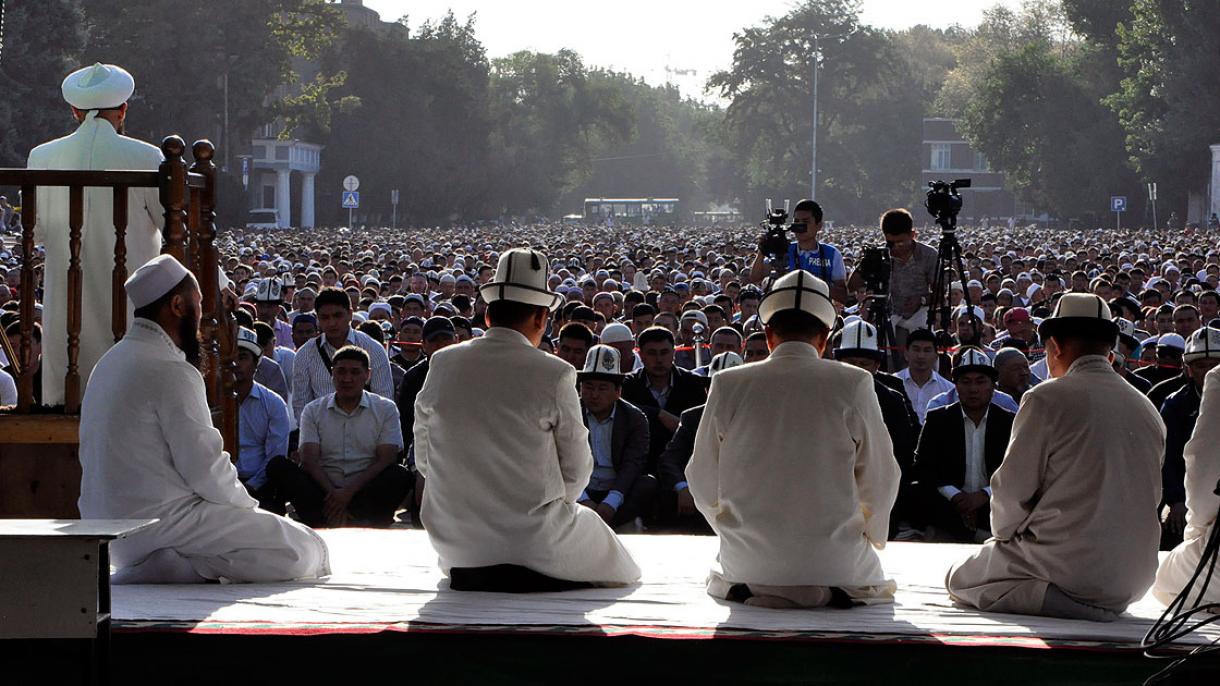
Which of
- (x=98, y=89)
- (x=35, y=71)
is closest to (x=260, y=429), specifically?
(x=98, y=89)

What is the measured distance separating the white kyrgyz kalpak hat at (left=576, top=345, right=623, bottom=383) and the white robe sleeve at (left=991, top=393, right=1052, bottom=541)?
392cm

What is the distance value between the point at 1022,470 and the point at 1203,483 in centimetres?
64

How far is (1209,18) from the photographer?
5906 cm

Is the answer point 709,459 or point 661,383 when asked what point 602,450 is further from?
point 709,459

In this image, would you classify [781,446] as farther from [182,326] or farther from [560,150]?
[560,150]

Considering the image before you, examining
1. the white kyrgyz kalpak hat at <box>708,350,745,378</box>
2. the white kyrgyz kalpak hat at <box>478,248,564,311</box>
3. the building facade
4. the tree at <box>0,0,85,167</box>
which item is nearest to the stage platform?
the white kyrgyz kalpak hat at <box>478,248,564,311</box>

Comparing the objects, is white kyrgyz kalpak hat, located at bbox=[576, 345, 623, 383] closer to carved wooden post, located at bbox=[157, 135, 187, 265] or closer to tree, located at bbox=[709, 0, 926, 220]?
carved wooden post, located at bbox=[157, 135, 187, 265]

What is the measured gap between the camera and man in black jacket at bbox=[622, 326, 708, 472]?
35.8ft

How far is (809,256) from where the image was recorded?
11570mm

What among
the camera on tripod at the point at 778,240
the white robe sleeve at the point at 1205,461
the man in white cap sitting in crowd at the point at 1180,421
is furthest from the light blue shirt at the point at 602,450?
the white robe sleeve at the point at 1205,461

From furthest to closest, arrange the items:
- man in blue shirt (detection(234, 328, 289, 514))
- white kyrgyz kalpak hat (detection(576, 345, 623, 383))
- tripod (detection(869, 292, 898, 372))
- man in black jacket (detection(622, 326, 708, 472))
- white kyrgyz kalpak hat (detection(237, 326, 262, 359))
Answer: tripod (detection(869, 292, 898, 372)) < man in black jacket (detection(622, 326, 708, 472)) < white kyrgyz kalpak hat (detection(237, 326, 262, 359)) < man in blue shirt (detection(234, 328, 289, 514)) < white kyrgyz kalpak hat (detection(576, 345, 623, 383))

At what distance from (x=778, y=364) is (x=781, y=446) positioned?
285 mm

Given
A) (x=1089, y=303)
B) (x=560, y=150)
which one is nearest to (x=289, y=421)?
(x=1089, y=303)

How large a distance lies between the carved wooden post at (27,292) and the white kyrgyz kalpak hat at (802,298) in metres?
2.87
